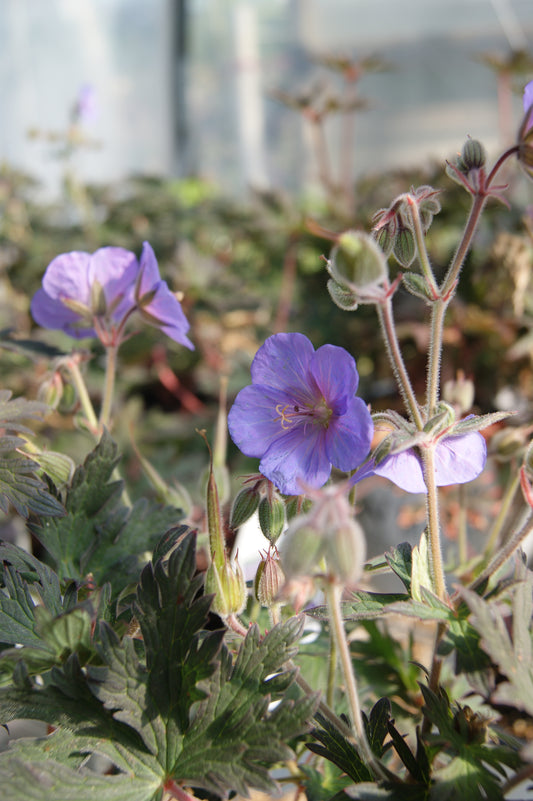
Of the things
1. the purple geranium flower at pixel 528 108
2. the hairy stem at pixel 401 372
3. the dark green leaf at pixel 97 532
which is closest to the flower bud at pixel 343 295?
the hairy stem at pixel 401 372

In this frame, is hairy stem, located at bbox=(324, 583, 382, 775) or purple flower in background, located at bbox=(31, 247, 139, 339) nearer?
hairy stem, located at bbox=(324, 583, 382, 775)

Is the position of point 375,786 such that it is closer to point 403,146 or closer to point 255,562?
point 255,562

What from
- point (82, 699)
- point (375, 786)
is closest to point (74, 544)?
point (82, 699)

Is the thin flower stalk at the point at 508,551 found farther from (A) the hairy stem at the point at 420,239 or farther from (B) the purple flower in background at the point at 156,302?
(B) the purple flower in background at the point at 156,302

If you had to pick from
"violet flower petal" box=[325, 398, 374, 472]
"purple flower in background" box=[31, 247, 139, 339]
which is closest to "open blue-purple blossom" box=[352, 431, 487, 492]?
"violet flower petal" box=[325, 398, 374, 472]

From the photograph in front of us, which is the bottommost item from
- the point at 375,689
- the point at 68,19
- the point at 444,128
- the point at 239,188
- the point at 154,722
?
the point at 375,689

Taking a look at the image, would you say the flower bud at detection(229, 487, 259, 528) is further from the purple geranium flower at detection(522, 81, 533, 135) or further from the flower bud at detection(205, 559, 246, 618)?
the purple geranium flower at detection(522, 81, 533, 135)

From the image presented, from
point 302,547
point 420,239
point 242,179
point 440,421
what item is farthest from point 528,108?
point 242,179
